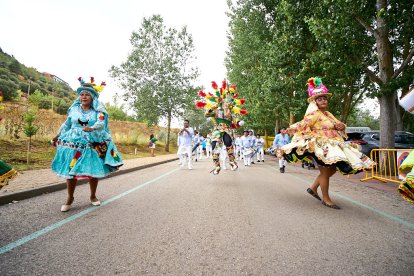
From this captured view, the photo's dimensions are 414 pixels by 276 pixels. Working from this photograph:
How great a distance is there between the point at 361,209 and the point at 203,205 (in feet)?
9.47

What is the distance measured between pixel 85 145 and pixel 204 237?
2.60m

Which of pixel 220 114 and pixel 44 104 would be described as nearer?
pixel 220 114

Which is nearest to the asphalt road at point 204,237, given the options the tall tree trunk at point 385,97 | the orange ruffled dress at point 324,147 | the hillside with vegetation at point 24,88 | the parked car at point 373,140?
the orange ruffled dress at point 324,147

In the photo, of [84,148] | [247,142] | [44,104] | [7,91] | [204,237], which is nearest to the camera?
[204,237]

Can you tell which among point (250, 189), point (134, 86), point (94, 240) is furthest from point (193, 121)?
point (94, 240)

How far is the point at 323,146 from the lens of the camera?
15.9ft

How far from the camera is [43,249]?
266 centimetres

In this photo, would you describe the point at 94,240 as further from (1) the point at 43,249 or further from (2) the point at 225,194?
(2) the point at 225,194

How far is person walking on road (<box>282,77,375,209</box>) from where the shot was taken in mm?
4621

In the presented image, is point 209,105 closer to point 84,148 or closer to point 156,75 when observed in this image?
point 84,148

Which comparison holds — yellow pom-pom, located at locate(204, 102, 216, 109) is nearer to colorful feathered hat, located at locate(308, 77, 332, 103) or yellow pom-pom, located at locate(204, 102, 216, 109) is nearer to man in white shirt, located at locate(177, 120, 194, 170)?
colorful feathered hat, located at locate(308, 77, 332, 103)

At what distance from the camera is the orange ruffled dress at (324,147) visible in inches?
181

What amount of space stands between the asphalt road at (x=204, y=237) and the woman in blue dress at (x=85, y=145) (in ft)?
2.00

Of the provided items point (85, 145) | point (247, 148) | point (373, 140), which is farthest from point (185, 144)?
point (373, 140)
